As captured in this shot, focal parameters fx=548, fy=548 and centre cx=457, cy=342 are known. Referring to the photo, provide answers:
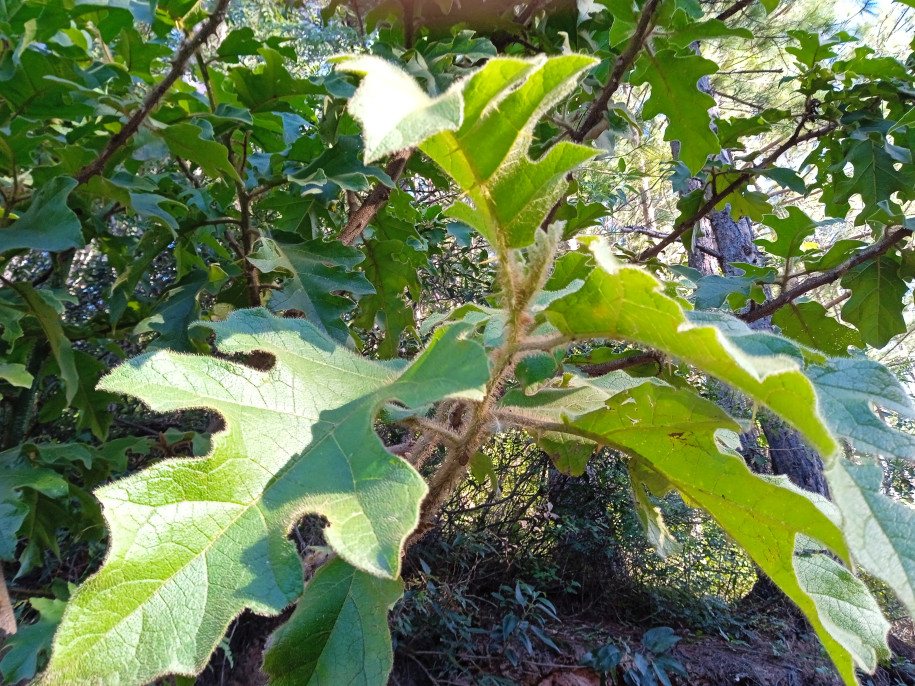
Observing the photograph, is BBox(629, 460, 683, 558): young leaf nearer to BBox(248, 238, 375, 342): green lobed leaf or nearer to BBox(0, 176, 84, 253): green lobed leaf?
BBox(248, 238, 375, 342): green lobed leaf

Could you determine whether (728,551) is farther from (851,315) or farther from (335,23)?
(335,23)

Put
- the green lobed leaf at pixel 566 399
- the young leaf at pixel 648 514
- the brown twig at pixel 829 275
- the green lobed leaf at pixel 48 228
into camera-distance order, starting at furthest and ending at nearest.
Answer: the brown twig at pixel 829 275 < the green lobed leaf at pixel 48 228 < the young leaf at pixel 648 514 < the green lobed leaf at pixel 566 399

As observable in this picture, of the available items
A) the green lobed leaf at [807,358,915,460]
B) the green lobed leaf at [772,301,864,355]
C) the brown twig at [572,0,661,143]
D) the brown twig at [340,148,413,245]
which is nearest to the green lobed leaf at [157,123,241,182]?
the brown twig at [340,148,413,245]

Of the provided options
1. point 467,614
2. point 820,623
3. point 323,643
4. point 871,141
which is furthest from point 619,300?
point 467,614

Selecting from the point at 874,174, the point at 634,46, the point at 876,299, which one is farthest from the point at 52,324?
the point at 874,174

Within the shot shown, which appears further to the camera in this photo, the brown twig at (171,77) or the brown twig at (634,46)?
the brown twig at (634,46)

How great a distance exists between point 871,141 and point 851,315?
51cm

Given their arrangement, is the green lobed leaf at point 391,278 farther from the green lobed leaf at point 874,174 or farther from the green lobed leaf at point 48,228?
the green lobed leaf at point 874,174

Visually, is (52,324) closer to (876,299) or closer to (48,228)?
(48,228)

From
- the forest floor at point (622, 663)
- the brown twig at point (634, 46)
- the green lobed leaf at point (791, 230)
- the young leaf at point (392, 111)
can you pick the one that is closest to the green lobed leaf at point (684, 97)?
the brown twig at point (634, 46)

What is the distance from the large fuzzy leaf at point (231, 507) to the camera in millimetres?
387

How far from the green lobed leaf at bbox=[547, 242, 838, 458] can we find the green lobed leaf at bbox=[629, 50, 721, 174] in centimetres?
105

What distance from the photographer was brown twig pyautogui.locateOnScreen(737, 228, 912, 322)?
1.32m

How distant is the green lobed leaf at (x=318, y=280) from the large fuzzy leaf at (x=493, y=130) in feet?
2.06
